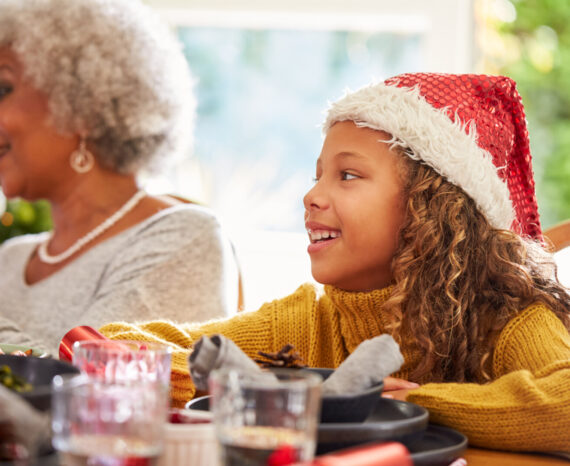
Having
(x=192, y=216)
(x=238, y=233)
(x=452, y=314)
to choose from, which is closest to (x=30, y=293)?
(x=192, y=216)

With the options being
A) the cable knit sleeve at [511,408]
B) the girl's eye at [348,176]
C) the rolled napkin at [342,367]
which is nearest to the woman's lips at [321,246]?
the girl's eye at [348,176]

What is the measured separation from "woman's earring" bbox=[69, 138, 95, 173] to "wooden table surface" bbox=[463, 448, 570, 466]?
1.45m

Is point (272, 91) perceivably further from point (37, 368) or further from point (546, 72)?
point (37, 368)

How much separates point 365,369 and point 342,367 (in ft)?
0.09

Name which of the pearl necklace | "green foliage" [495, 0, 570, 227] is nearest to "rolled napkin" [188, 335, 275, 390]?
the pearl necklace

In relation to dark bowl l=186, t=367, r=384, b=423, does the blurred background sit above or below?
above

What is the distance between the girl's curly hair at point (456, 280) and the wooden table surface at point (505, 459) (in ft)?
1.15

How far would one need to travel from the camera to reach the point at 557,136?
3.48 m

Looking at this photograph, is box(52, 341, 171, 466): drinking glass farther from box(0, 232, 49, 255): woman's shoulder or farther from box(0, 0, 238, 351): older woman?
box(0, 232, 49, 255): woman's shoulder

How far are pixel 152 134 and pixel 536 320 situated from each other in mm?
1223

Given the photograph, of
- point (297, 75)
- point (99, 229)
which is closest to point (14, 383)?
point (99, 229)

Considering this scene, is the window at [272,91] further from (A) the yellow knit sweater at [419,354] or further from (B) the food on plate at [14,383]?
(B) the food on plate at [14,383]

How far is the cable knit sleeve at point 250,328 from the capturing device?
1230 mm

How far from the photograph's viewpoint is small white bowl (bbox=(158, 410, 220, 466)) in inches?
24.2
